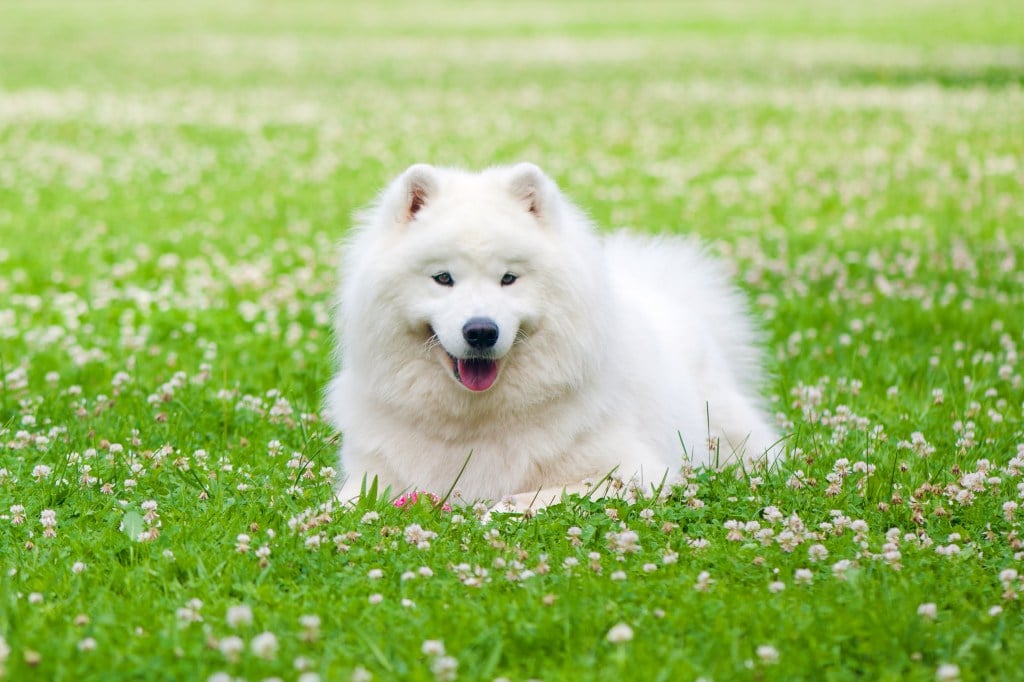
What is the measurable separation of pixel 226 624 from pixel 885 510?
229 cm

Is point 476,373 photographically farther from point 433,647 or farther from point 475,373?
point 433,647

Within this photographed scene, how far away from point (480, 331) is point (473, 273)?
275 mm

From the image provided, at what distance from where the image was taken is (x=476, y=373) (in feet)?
15.1

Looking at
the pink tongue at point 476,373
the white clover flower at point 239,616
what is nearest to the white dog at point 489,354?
the pink tongue at point 476,373

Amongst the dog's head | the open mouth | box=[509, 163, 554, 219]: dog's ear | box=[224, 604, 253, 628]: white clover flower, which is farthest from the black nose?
box=[224, 604, 253, 628]: white clover flower

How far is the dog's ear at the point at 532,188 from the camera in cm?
470

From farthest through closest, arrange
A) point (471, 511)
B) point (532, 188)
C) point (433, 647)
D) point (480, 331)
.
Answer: point (532, 188) → point (471, 511) → point (480, 331) → point (433, 647)

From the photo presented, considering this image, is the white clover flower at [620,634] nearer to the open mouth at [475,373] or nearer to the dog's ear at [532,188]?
the open mouth at [475,373]

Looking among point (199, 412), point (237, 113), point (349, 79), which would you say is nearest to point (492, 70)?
point (349, 79)

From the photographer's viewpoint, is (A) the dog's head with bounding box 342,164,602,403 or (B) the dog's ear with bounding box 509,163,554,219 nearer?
(A) the dog's head with bounding box 342,164,602,403

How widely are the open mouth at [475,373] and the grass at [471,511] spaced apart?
50cm

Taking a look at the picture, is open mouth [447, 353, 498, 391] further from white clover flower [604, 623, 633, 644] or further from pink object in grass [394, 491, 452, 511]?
white clover flower [604, 623, 633, 644]

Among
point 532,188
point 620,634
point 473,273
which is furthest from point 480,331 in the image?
point 620,634

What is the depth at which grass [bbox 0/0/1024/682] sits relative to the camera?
3.40 m
